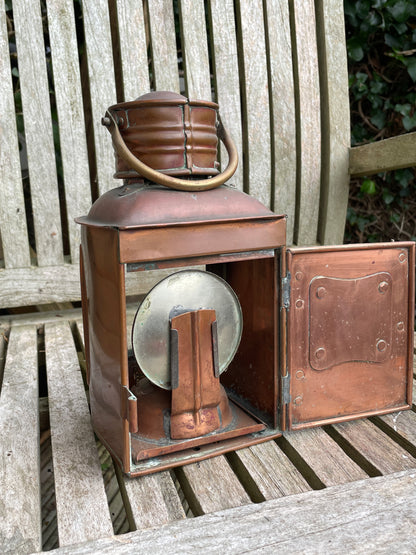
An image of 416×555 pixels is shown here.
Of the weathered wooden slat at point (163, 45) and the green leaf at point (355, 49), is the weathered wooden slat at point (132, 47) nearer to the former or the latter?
the weathered wooden slat at point (163, 45)

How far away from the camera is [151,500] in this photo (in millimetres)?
1178

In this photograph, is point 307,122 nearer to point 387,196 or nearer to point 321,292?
point 387,196

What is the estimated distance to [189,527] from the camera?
41.4 inches

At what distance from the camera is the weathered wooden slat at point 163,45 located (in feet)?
7.86

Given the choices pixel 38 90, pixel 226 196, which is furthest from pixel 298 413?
pixel 38 90

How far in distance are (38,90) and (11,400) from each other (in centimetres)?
140

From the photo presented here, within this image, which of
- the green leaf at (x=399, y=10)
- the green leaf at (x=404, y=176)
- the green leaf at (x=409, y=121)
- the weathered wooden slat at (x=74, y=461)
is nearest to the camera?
the weathered wooden slat at (x=74, y=461)

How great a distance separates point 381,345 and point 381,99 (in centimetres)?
210

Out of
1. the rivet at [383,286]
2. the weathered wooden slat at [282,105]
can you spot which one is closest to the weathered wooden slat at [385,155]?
the weathered wooden slat at [282,105]

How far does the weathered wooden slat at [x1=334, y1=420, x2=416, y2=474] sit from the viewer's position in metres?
1.29

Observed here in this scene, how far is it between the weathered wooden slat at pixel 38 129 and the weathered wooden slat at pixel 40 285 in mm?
52

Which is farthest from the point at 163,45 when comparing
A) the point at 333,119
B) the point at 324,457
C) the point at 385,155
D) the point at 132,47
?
the point at 324,457

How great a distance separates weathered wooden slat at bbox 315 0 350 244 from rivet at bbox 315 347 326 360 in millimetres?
1340

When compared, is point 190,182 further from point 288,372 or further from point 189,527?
point 189,527
